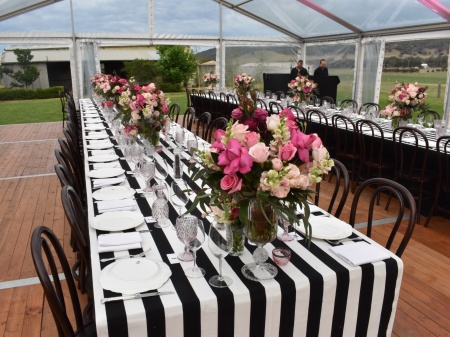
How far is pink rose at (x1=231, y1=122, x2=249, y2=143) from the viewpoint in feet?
4.84

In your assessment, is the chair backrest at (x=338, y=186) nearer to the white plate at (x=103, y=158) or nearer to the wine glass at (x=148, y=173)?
the wine glass at (x=148, y=173)

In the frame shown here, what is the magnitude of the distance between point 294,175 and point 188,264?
0.65 meters

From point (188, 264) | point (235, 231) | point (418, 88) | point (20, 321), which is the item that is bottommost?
point (20, 321)

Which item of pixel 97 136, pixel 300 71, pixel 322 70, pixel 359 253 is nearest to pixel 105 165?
pixel 97 136

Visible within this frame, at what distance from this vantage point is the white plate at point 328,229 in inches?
78.9

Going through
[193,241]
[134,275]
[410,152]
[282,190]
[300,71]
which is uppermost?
[300,71]

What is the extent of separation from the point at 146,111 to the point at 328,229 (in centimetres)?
197

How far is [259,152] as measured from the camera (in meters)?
1.42

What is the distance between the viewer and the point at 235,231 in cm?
173

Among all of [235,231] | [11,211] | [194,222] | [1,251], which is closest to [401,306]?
[235,231]

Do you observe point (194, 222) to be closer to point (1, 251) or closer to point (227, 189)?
point (227, 189)

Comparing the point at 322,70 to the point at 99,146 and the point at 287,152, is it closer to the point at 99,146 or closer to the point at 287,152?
the point at 99,146

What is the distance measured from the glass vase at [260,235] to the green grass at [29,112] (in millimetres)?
12932

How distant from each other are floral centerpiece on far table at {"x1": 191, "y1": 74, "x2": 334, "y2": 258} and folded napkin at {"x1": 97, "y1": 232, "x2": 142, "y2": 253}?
1.72ft
